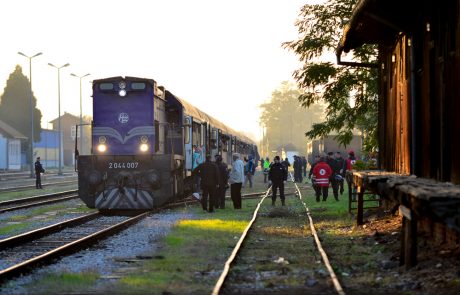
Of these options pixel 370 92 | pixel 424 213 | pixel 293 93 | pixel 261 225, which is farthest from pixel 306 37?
pixel 293 93

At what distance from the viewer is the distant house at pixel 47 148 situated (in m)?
98.8

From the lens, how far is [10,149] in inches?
3209

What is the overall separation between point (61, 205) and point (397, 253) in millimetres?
16257

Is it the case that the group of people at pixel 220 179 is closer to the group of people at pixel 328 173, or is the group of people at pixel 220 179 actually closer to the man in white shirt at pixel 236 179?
the man in white shirt at pixel 236 179

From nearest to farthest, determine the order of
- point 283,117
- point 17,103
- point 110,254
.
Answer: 1. point 110,254
2. point 17,103
3. point 283,117

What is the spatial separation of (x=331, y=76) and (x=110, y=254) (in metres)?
13.2

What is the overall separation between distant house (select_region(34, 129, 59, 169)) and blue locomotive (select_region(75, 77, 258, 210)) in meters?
76.9

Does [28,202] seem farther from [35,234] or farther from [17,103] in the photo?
[17,103]

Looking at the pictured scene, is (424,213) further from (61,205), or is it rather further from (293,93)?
(293,93)

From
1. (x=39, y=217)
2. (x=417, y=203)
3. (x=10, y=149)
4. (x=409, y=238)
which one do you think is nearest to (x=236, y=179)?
(x=39, y=217)

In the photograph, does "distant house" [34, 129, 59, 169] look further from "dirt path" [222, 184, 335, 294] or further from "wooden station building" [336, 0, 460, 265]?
"wooden station building" [336, 0, 460, 265]

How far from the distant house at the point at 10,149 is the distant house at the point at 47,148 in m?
9.44

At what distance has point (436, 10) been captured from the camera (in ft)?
34.1

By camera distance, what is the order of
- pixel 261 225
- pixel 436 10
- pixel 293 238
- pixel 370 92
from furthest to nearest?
pixel 370 92 → pixel 261 225 → pixel 293 238 → pixel 436 10
